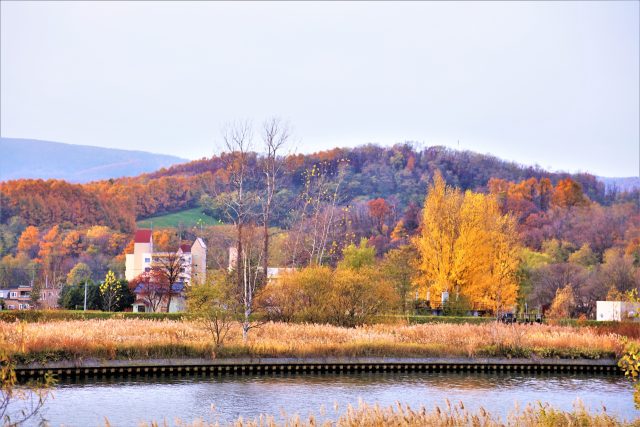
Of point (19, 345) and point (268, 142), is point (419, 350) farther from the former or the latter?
point (268, 142)

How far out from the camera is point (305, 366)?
29812 mm

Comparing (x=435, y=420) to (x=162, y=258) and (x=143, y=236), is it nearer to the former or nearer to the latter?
(x=162, y=258)

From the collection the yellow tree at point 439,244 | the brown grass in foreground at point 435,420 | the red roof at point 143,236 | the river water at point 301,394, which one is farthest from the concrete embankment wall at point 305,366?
the red roof at point 143,236

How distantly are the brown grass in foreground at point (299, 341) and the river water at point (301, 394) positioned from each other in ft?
4.05

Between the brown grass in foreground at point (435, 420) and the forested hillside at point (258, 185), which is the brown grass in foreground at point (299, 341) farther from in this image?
the forested hillside at point (258, 185)

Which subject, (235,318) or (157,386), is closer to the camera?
(157,386)

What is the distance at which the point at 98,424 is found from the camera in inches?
750

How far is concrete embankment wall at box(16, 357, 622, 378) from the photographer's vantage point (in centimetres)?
2702

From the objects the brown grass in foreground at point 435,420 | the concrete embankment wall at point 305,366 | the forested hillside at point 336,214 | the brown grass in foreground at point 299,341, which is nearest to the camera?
the brown grass in foreground at point 435,420

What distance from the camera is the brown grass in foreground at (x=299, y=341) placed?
27.7 metres

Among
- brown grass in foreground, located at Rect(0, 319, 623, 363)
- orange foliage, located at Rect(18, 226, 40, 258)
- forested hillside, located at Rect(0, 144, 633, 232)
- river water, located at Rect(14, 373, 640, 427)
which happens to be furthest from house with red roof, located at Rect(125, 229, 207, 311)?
river water, located at Rect(14, 373, 640, 427)

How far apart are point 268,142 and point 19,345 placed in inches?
935

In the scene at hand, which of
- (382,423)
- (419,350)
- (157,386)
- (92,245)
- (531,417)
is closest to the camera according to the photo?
(382,423)

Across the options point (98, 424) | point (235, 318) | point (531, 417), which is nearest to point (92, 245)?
point (235, 318)
